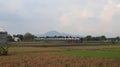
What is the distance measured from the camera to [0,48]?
43688 millimetres

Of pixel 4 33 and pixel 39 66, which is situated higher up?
pixel 4 33

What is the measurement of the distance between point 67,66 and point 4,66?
4.87 m

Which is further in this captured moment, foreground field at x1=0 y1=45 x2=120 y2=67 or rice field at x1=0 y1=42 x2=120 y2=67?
rice field at x1=0 y1=42 x2=120 y2=67

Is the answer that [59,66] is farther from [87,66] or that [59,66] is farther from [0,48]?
[0,48]

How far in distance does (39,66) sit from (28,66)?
33.5 inches

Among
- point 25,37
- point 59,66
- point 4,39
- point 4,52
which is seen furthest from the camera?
point 25,37

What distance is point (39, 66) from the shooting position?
927 inches

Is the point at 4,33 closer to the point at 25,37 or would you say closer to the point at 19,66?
the point at 19,66

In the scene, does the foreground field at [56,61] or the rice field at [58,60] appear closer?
the foreground field at [56,61]

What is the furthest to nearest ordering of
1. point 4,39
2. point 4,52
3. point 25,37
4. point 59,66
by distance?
point 25,37 → point 4,39 → point 4,52 → point 59,66

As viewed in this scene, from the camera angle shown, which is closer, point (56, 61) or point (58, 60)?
point (56, 61)

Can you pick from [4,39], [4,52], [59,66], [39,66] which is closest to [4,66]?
[39,66]

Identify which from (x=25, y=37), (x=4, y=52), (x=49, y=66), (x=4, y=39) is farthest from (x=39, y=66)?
(x=25, y=37)

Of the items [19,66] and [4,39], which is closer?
[19,66]
